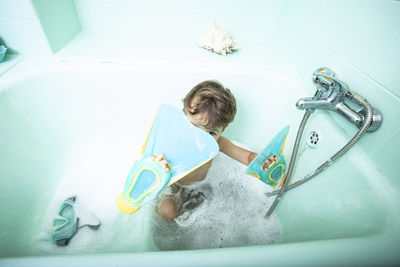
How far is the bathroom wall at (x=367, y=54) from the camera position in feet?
1.51

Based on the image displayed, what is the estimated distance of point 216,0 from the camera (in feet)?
3.08

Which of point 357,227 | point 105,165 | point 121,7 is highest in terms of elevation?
point 121,7

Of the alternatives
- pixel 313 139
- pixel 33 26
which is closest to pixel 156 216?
pixel 313 139

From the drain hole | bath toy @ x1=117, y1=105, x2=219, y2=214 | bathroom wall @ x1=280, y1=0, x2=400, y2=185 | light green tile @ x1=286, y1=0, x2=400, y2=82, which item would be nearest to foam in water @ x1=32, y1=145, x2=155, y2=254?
bath toy @ x1=117, y1=105, x2=219, y2=214

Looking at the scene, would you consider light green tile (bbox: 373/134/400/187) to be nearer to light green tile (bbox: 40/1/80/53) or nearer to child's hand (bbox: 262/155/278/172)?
child's hand (bbox: 262/155/278/172)

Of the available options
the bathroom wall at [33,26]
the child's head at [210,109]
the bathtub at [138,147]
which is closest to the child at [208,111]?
the child's head at [210,109]

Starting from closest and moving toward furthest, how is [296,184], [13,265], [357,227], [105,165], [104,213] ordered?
[13,265] < [357,227] < [296,184] < [104,213] < [105,165]

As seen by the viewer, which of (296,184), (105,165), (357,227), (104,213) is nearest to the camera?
(357,227)

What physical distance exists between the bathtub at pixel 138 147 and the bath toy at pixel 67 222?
4 centimetres

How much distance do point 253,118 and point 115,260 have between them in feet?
2.43

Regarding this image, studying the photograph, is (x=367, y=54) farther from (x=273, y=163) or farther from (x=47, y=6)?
(x=47, y=6)

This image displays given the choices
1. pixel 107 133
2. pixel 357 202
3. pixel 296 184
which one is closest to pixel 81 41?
pixel 107 133

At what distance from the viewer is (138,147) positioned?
3.13 ft

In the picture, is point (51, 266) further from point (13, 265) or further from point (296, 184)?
point (296, 184)
